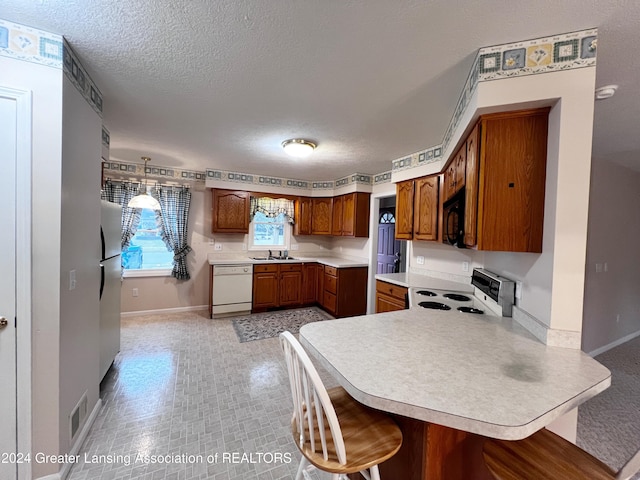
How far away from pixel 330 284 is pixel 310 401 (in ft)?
11.5

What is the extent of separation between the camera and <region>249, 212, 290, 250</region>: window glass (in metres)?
4.95

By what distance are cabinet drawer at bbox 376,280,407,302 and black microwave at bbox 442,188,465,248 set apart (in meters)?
0.97

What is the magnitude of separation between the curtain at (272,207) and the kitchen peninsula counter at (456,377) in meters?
3.62

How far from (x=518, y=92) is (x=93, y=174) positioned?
106 inches

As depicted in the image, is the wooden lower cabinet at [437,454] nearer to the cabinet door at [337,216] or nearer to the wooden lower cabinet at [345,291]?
the wooden lower cabinet at [345,291]

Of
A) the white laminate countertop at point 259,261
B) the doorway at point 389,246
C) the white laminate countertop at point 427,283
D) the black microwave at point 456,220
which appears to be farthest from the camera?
the doorway at point 389,246

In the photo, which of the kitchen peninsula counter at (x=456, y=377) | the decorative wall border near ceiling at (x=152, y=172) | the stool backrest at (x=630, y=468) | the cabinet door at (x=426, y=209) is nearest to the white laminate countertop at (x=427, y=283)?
the cabinet door at (x=426, y=209)

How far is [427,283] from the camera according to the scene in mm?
2908

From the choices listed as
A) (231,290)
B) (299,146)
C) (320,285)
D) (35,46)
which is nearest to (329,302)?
(320,285)

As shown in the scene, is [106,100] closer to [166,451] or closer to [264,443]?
[166,451]

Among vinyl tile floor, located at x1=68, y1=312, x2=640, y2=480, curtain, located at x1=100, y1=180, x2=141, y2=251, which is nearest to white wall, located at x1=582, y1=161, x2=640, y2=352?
vinyl tile floor, located at x1=68, y1=312, x2=640, y2=480

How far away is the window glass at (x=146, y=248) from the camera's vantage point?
411 centimetres

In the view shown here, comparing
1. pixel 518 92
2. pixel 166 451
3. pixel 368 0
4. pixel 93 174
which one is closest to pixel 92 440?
pixel 166 451

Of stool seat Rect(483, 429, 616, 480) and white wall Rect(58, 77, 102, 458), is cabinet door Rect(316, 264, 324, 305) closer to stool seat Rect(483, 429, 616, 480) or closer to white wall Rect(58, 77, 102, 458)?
white wall Rect(58, 77, 102, 458)
